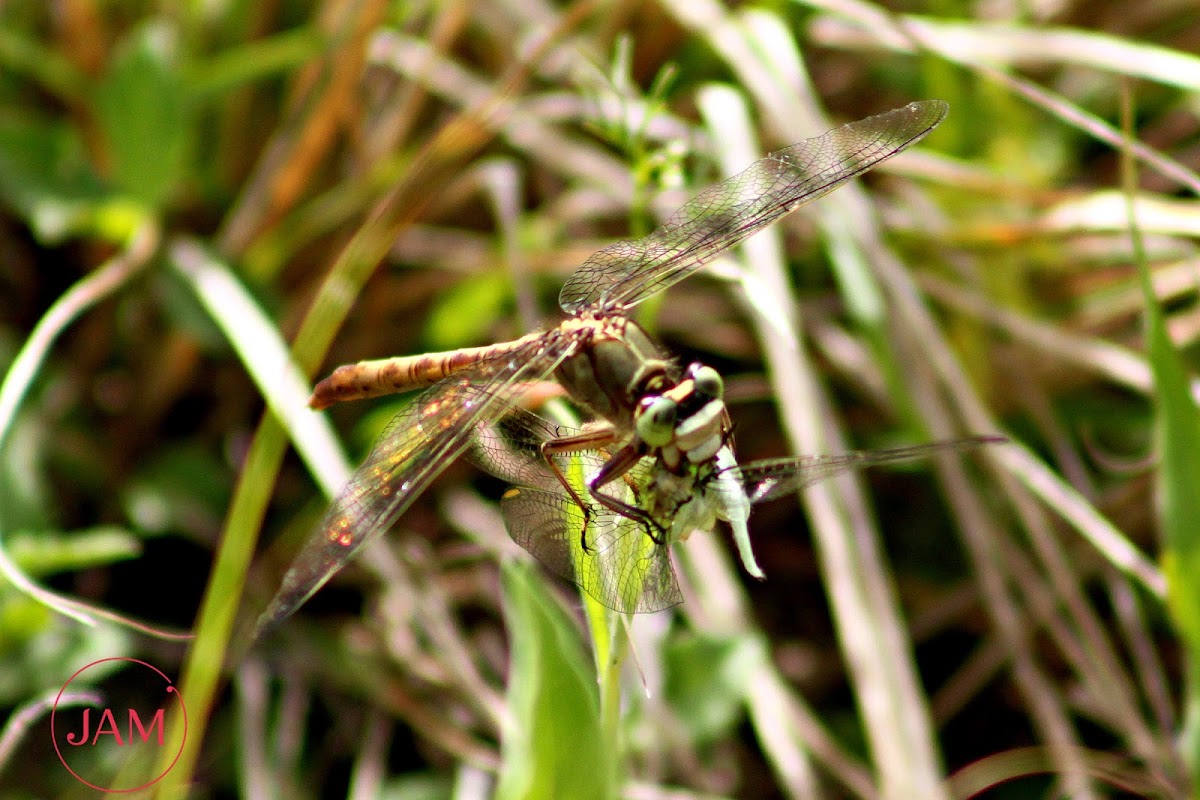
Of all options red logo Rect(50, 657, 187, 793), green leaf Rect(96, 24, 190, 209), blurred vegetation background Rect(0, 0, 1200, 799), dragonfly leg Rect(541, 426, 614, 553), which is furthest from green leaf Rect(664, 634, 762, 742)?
green leaf Rect(96, 24, 190, 209)

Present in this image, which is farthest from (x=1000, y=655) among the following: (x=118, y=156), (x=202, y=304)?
(x=118, y=156)

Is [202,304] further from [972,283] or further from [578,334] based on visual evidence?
[972,283]

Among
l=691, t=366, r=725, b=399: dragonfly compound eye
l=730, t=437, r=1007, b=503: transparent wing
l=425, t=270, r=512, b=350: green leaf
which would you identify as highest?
l=425, t=270, r=512, b=350: green leaf

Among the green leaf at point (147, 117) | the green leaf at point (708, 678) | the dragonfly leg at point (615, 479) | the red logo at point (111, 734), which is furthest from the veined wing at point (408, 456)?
the green leaf at point (147, 117)

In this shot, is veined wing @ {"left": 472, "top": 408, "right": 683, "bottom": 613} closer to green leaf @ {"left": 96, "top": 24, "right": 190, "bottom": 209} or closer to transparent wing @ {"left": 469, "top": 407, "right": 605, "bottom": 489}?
transparent wing @ {"left": 469, "top": 407, "right": 605, "bottom": 489}

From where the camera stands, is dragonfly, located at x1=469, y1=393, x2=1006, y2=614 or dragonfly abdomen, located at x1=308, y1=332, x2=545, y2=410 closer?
dragonfly, located at x1=469, y1=393, x2=1006, y2=614
